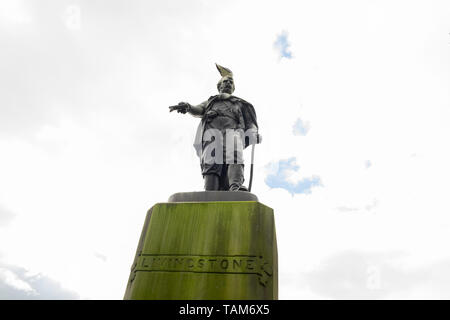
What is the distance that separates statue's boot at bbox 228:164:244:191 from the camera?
462 cm

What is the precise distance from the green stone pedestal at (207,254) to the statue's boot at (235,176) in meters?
0.98

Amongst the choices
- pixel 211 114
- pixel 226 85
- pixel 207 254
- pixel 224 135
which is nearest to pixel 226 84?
pixel 226 85

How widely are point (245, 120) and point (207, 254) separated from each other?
11.0 ft

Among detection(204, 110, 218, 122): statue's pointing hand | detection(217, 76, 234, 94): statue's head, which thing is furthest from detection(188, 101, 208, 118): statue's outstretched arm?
detection(217, 76, 234, 94): statue's head

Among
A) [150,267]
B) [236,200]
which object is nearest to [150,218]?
[150,267]

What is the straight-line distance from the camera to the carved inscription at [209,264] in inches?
120

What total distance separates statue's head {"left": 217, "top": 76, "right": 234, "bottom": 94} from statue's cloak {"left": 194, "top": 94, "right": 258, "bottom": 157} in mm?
401

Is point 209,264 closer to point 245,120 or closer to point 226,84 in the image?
point 245,120

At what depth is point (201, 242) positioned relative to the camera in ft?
11.0

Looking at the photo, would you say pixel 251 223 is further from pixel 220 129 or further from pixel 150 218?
pixel 220 129

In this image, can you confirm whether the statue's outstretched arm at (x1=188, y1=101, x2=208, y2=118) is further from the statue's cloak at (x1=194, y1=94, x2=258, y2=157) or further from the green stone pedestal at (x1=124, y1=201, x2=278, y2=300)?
the green stone pedestal at (x1=124, y1=201, x2=278, y2=300)

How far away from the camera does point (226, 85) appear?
639 centimetres
